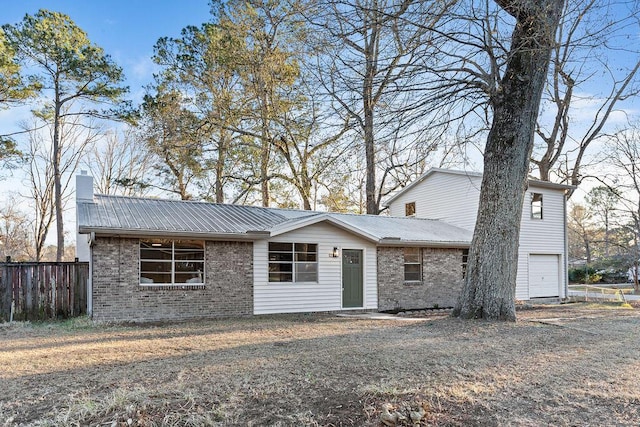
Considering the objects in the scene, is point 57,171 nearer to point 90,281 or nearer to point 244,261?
point 90,281

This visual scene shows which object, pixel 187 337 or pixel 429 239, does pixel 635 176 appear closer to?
pixel 429 239

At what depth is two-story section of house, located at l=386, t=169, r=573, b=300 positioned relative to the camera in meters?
17.5

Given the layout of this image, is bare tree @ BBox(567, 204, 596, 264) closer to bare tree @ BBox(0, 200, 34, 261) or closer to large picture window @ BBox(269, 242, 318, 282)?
large picture window @ BBox(269, 242, 318, 282)

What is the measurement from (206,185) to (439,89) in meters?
16.1

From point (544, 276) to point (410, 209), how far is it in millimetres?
6219

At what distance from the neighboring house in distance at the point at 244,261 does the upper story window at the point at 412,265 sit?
3 cm

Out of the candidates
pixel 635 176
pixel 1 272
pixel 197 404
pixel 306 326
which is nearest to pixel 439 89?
pixel 306 326

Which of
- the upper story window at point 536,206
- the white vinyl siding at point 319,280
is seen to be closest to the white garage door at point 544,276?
the upper story window at point 536,206

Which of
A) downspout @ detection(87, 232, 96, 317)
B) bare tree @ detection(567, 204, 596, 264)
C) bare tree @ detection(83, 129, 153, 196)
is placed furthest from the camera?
bare tree @ detection(567, 204, 596, 264)

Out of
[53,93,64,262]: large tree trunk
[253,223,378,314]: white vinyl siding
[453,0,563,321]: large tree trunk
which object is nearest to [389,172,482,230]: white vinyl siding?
[253,223,378,314]: white vinyl siding

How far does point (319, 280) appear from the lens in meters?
13.3

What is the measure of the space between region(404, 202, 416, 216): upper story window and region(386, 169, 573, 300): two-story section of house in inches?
46.1

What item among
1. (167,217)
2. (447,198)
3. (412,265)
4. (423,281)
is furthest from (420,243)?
(167,217)

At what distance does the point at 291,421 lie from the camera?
3.74 meters
